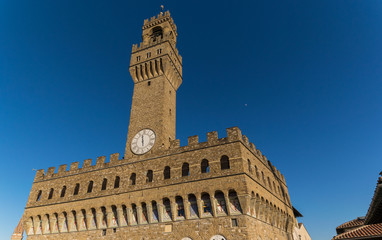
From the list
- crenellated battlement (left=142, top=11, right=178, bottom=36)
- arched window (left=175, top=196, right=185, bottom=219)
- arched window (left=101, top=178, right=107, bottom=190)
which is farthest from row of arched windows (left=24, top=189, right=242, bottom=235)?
crenellated battlement (left=142, top=11, right=178, bottom=36)

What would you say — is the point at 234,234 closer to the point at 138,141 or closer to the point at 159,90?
the point at 138,141

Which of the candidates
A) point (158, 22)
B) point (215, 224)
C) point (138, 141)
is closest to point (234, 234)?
point (215, 224)

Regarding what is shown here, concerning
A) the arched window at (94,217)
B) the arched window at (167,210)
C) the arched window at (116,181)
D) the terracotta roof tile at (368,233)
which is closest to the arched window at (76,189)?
the arched window at (94,217)

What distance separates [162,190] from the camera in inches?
856

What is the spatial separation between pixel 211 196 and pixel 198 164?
3004 mm

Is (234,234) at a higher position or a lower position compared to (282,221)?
lower

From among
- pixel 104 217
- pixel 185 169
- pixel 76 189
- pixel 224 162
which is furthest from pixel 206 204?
pixel 76 189

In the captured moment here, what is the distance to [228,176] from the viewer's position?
65.6 ft

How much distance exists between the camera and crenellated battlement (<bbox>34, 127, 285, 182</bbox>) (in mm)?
21752

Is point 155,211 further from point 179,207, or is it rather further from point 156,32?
point 156,32

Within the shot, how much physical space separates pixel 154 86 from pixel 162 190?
43.2 ft

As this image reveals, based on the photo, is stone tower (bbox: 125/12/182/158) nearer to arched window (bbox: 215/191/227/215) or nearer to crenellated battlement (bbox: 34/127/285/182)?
crenellated battlement (bbox: 34/127/285/182)

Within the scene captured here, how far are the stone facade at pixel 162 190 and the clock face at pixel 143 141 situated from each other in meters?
0.51

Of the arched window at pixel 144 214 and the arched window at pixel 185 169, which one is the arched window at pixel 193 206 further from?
the arched window at pixel 144 214
